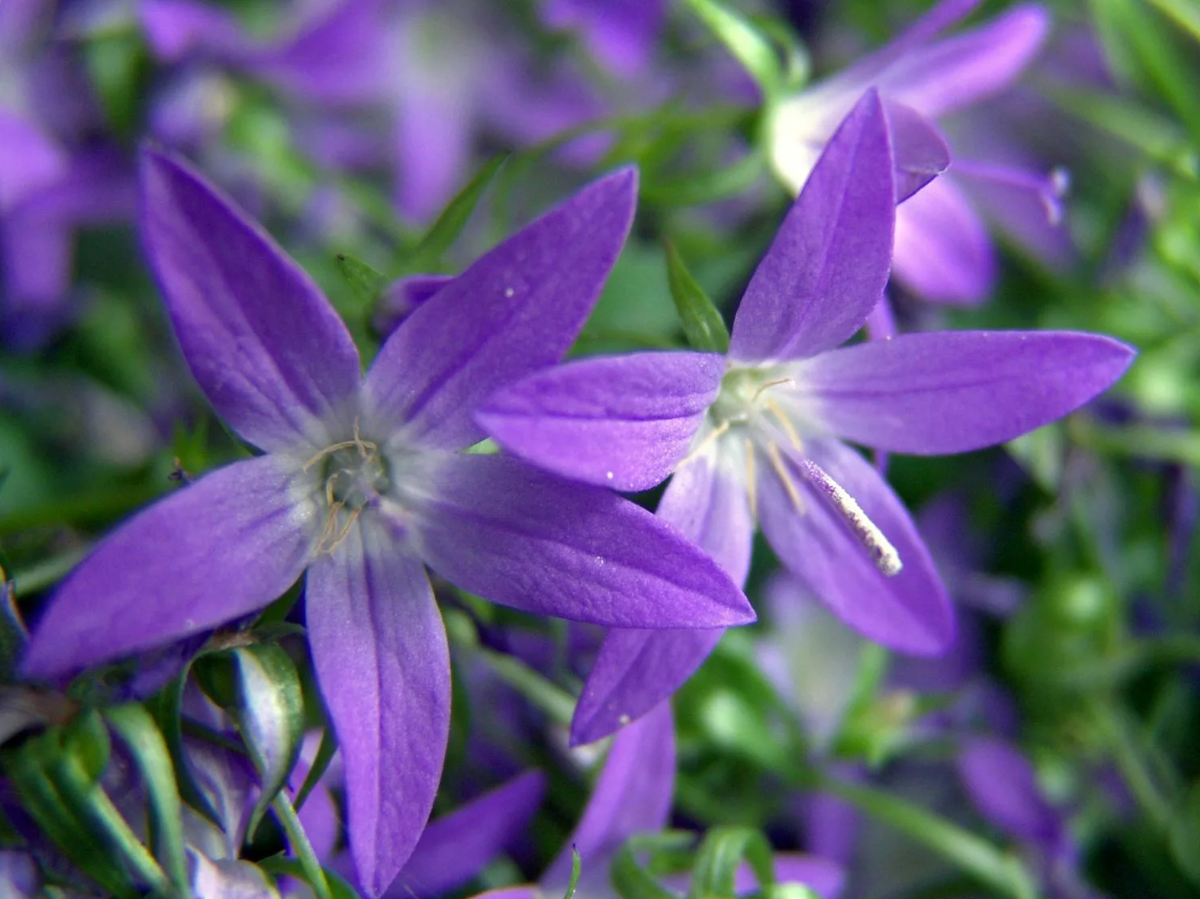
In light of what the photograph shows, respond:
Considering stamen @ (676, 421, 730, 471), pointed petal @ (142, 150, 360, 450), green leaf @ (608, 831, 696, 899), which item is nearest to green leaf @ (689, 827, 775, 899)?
green leaf @ (608, 831, 696, 899)


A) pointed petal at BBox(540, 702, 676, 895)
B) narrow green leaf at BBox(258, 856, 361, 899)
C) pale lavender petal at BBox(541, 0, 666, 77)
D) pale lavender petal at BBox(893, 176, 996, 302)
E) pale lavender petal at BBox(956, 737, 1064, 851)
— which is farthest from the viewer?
pale lavender petal at BBox(541, 0, 666, 77)

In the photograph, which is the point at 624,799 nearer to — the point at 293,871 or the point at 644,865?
the point at 644,865

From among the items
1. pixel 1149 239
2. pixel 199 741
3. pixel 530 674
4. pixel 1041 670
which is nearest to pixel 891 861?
pixel 1041 670

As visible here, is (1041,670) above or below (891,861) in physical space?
above

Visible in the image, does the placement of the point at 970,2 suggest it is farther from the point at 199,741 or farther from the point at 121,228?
the point at 121,228

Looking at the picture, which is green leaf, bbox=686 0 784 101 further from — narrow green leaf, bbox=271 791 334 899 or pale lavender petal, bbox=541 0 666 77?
narrow green leaf, bbox=271 791 334 899

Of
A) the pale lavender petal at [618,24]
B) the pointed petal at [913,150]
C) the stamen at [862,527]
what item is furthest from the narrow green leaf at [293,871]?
the pale lavender petal at [618,24]
